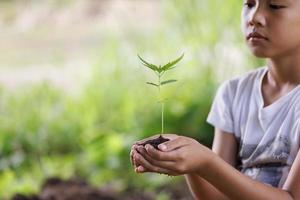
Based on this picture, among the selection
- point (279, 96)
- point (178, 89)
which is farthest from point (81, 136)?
point (279, 96)

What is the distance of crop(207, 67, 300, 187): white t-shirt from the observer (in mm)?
1776

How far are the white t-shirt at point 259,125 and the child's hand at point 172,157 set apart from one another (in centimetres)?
27

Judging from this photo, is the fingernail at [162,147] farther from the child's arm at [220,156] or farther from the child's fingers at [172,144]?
the child's arm at [220,156]

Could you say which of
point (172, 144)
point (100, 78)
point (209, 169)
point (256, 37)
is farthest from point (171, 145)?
point (100, 78)

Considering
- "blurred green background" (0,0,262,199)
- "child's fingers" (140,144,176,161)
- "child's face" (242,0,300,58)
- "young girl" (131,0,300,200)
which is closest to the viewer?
"child's fingers" (140,144,176,161)

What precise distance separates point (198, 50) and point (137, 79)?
1.17ft

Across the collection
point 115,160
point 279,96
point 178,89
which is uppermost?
point 279,96

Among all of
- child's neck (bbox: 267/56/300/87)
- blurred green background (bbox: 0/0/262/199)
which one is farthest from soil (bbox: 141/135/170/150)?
blurred green background (bbox: 0/0/262/199)

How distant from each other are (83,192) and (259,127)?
1.52 metres

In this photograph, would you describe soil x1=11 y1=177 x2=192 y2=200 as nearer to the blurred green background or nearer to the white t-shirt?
the blurred green background

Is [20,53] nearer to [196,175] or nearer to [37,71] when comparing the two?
[37,71]

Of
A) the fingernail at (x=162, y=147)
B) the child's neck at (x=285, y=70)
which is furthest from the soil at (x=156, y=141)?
the child's neck at (x=285, y=70)

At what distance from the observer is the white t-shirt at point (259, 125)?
1776 millimetres

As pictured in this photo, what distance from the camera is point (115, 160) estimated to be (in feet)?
12.3
